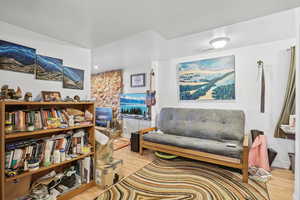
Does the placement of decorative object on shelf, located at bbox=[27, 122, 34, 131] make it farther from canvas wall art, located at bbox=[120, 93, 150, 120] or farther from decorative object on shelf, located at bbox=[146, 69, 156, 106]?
canvas wall art, located at bbox=[120, 93, 150, 120]

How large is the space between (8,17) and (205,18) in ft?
7.06

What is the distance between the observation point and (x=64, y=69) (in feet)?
6.38

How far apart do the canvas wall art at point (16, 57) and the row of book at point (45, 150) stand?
84cm

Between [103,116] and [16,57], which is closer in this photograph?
[16,57]

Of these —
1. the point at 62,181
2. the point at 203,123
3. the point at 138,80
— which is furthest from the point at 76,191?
the point at 138,80

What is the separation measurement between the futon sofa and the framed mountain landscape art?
1.12 feet

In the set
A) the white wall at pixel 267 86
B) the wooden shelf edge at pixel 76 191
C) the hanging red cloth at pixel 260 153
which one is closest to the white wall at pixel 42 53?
the wooden shelf edge at pixel 76 191

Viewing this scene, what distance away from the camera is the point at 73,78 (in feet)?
6.71

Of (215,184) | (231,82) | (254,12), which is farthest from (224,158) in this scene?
(254,12)

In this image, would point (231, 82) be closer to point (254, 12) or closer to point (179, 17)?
point (254, 12)

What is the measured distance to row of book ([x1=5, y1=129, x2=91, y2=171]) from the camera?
1.26m

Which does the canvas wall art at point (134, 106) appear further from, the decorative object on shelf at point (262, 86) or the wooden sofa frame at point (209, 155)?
the decorative object on shelf at point (262, 86)

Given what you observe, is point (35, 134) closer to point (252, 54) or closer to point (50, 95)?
point (50, 95)

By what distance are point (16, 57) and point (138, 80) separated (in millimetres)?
2752
